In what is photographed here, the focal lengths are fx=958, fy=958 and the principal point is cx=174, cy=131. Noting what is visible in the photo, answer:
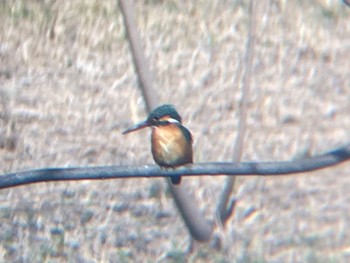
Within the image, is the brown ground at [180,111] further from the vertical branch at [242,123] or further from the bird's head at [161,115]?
the bird's head at [161,115]

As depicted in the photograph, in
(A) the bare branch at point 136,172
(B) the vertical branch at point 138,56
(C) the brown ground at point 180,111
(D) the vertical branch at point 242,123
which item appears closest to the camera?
(A) the bare branch at point 136,172

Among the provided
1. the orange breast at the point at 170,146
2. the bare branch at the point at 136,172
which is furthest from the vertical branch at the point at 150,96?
the bare branch at the point at 136,172

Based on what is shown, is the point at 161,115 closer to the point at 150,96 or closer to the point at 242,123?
the point at 150,96

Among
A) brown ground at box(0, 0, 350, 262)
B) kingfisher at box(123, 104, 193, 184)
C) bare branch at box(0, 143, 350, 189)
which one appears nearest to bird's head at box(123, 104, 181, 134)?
kingfisher at box(123, 104, 193, 184)

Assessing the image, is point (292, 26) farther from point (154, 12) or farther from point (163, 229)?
point (163, 229)

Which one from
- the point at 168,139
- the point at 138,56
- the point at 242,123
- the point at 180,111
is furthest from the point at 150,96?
the point at 180,111

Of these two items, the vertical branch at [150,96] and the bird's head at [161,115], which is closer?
the bird's head at [161,115]

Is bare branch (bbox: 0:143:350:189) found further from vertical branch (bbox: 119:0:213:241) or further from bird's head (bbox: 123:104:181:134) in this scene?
vertical branch (bbox: 119:0:213:241)
